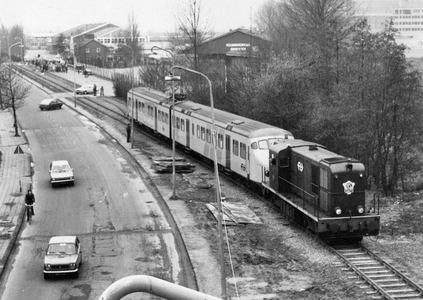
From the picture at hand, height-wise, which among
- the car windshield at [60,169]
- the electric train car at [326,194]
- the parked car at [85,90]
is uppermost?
the parked car at [85,90]

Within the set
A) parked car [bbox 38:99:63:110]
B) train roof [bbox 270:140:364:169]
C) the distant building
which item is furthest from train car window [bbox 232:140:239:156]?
the distant building

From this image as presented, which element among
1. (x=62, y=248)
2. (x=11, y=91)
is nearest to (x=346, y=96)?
(x=62, y=248)

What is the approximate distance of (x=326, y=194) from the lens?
2788 cm

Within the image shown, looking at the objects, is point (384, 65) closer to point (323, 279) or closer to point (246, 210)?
point (246, 210)

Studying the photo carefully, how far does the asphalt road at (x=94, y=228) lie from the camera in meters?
25.3

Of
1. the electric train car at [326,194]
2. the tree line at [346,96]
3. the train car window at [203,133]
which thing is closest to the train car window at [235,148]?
the tree line at [346,96]

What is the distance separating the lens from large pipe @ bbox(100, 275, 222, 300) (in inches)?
247

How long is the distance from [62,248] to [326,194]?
10.6m

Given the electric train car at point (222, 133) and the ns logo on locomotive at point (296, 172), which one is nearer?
the ns logo on locomotive at point (296, 172)

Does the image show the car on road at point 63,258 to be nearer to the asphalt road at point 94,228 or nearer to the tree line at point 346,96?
the asphalt road at point 94,228

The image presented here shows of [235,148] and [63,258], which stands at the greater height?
[235,148]

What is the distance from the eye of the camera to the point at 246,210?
3434 cm

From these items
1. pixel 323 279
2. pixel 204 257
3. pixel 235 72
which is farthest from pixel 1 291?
pixel 235 72

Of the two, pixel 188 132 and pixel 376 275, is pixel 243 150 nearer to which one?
pixel 188 132
